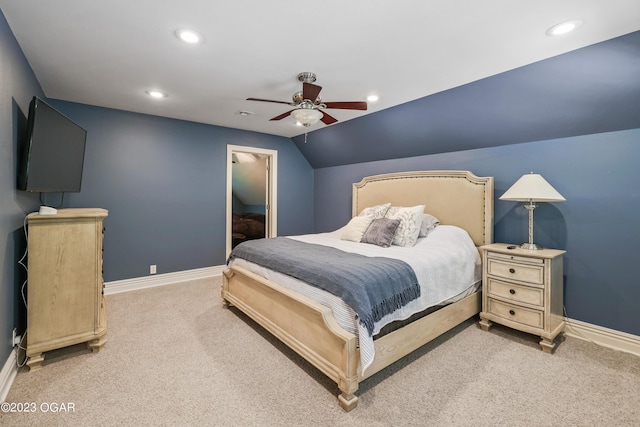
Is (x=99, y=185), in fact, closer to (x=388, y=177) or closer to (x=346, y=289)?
(x=346, y=289)

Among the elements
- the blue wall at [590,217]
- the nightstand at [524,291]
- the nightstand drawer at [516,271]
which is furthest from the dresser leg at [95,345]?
the blue wall at [590,217]

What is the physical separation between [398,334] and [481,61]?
2.32 meters

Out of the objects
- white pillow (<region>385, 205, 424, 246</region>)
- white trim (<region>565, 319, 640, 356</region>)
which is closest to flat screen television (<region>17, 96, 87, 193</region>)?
white pillow (<region>385, 205, 424, 246</region>)

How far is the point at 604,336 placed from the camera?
255 cm

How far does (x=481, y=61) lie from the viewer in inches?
95.7

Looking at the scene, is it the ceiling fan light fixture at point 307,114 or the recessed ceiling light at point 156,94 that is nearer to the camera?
the ceiling fan light fixture at point 307,114

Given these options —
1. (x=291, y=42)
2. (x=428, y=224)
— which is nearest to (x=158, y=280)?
(x=291, y=42)

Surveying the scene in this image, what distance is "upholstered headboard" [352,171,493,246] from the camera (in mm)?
3266

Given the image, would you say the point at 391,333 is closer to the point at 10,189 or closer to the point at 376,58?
the point at 376,58

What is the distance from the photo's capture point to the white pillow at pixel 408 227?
123 inches

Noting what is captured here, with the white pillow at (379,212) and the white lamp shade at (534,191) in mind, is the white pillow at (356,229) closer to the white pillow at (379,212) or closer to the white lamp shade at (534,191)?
the white pillow at (379,212)

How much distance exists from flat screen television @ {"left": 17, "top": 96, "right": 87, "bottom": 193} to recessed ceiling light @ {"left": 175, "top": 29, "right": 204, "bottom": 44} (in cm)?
110

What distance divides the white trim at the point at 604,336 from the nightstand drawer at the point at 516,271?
733mm

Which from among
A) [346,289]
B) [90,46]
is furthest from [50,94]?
[346,289]
